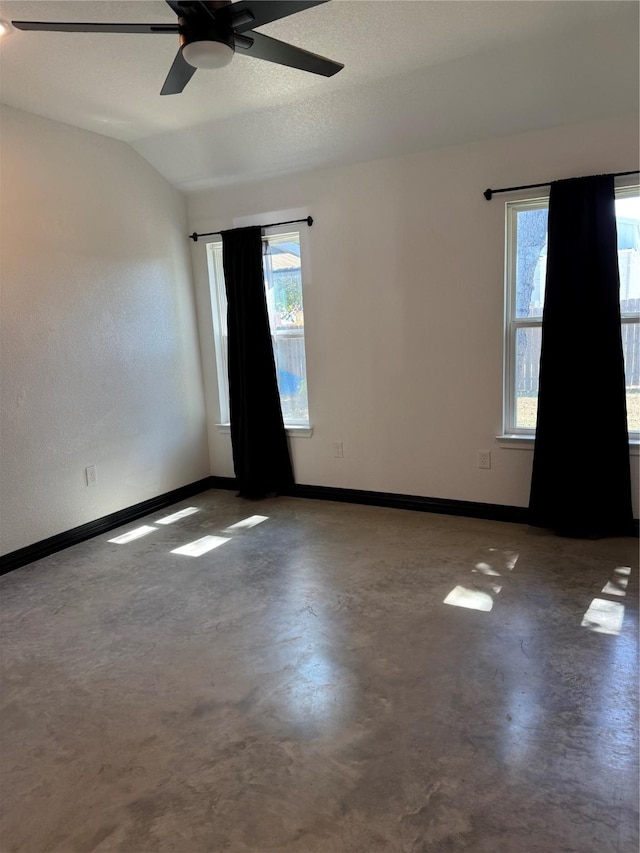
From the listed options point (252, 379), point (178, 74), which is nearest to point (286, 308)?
point (252, 379)

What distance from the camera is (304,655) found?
2.31m

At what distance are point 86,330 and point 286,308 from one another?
5.13ft

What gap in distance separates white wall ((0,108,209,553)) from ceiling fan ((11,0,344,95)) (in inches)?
67.7

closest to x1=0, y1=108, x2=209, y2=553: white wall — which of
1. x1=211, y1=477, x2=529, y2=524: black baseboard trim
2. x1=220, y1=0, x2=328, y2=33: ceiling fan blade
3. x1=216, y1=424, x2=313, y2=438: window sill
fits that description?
x1=216, y1=424, x2=313, y2=438: window sill

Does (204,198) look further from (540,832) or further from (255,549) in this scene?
(540,832)

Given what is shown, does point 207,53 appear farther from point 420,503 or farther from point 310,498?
point 310,498

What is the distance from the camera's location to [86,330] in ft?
12.3

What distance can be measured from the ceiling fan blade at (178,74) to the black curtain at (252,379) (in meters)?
1.87

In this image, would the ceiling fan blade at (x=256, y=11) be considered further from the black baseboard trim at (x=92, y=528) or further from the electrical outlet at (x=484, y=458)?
the black baseboard trim at (x=92, y=528)

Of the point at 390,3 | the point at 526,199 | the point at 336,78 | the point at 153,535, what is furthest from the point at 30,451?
the point at 526,199

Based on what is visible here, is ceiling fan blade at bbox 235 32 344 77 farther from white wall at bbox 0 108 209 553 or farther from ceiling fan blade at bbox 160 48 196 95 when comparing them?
white wall at bbox 0 108 209 553

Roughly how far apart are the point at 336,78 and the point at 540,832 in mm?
3591

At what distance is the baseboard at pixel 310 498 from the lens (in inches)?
136

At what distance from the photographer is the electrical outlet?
375 cm
